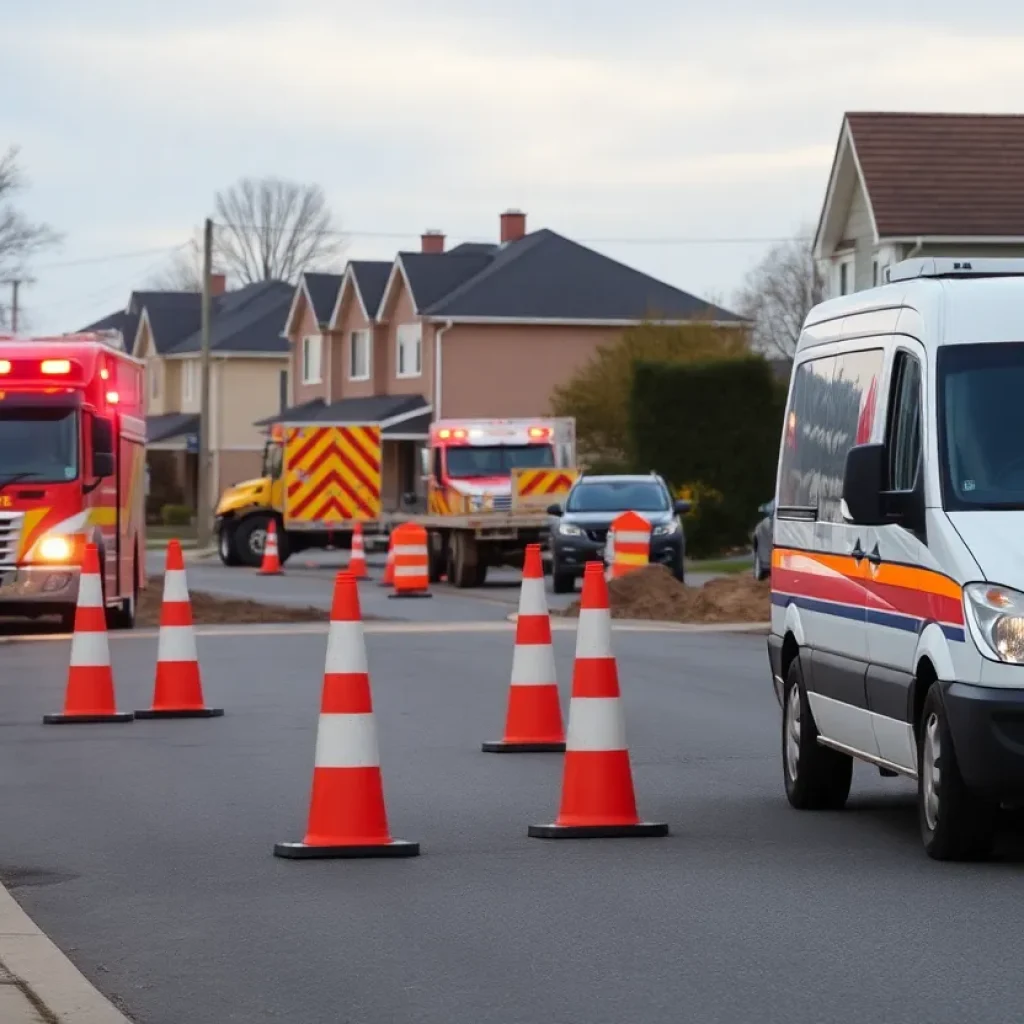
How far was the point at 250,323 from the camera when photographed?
9275 centimetres

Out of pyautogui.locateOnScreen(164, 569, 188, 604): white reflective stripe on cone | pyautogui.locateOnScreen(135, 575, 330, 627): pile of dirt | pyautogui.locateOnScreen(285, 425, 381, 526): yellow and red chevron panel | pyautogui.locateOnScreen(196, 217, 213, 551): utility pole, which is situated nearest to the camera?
pyautogui.locateOnScreen(164, 569, 188, 604): white reflective stripe on cone

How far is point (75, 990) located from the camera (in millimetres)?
6996

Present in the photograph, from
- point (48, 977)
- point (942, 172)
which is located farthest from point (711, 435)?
point (48, 977)

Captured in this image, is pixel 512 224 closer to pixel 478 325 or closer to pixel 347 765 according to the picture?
pixel 478 325

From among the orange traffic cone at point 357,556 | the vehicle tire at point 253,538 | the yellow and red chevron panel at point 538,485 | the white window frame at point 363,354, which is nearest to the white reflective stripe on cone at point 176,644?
the orange traffic cone at point 357,556

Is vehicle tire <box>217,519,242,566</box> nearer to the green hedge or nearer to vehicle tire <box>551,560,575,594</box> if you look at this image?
the green hedge

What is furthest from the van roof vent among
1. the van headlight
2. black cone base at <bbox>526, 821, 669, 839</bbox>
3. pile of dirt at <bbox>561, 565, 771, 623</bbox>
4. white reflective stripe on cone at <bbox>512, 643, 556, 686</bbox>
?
pile of dirt at <bbox>561, 565, 771, 623</bbox>

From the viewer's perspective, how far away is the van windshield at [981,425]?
30.5ft

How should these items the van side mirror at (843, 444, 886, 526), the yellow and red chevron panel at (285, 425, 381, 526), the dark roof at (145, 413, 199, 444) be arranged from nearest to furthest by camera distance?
the van side mirror at (843, 444, 886, 526) → the yellow and red chevron panel at (285, 425, 381, 526) → the dark roof at (145, 413, 199, 444)

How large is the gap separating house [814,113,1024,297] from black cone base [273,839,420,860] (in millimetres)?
34404

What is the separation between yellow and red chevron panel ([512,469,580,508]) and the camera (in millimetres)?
40844

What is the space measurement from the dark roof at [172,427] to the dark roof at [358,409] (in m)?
8.46

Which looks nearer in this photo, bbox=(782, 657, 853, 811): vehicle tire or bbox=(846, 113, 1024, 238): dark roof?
bbox=(782, 657, 853, 811): vehicle tire

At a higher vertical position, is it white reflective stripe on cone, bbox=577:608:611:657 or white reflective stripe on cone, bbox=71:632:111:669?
white reflective stripe on cone, bbox=577:608:611:657
